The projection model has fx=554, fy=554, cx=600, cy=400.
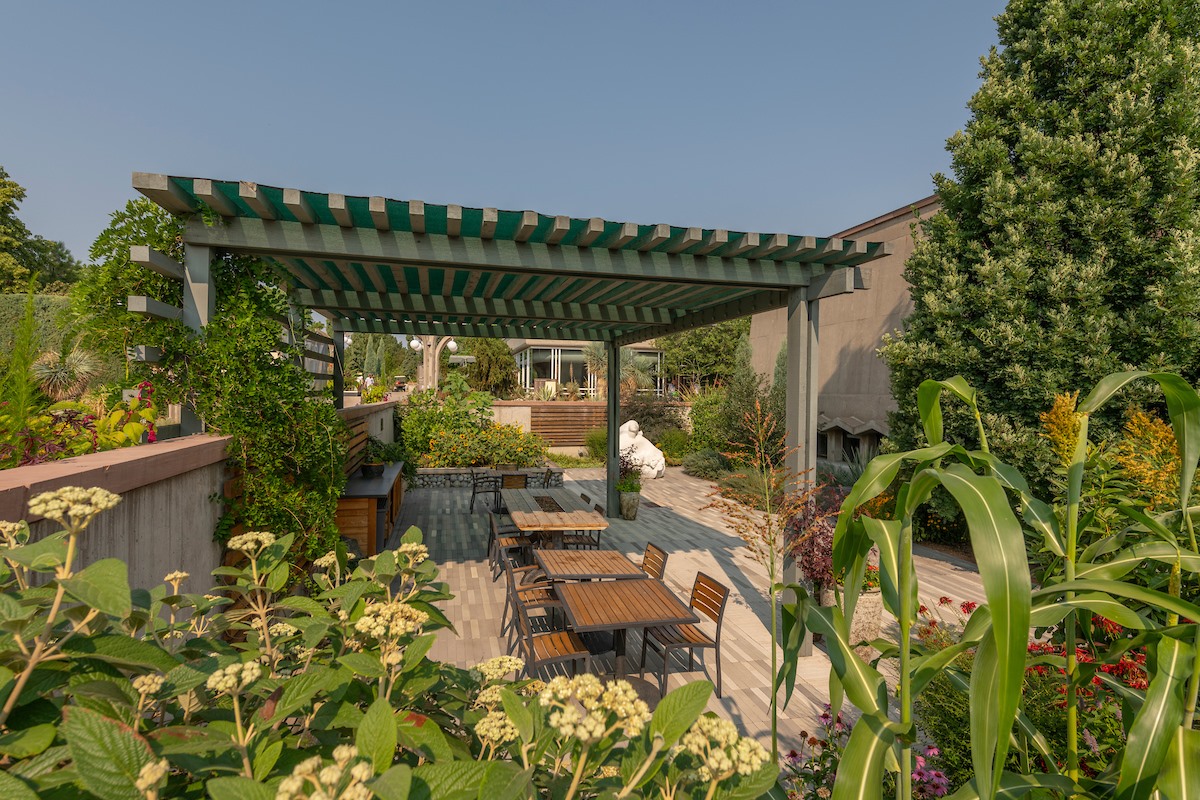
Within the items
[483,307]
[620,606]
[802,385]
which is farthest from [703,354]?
[620,606]

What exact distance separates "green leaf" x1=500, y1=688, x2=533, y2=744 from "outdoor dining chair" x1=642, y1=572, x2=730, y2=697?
10.6 ft

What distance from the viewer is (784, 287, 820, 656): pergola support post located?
17.7 feet

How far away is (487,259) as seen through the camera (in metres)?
4.52

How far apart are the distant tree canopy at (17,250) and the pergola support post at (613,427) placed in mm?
17938

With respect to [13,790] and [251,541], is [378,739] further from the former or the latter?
[251,541]

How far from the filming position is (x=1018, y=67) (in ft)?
23.7

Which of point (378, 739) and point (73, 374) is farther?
point (73, 374)

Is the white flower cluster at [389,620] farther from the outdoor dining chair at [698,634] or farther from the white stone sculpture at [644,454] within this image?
the white stone sculpture at [644,454]

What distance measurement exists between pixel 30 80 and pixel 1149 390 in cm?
1452

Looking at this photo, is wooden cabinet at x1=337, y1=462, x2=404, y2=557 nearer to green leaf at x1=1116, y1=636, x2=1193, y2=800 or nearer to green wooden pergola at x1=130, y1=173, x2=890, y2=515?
green wooden pergola at x1=130, y1=173, x2=890, y2=515

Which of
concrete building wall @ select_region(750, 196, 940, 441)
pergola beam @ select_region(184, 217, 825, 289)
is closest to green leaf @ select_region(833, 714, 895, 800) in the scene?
pergola beam @ select_region(184, 217, 825, 289)

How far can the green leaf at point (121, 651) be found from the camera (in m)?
0.74

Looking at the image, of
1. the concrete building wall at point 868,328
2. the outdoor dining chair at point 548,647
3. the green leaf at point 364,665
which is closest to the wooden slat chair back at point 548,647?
the outdoor dining chair at point 548,647

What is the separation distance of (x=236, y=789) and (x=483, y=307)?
7.68 m
